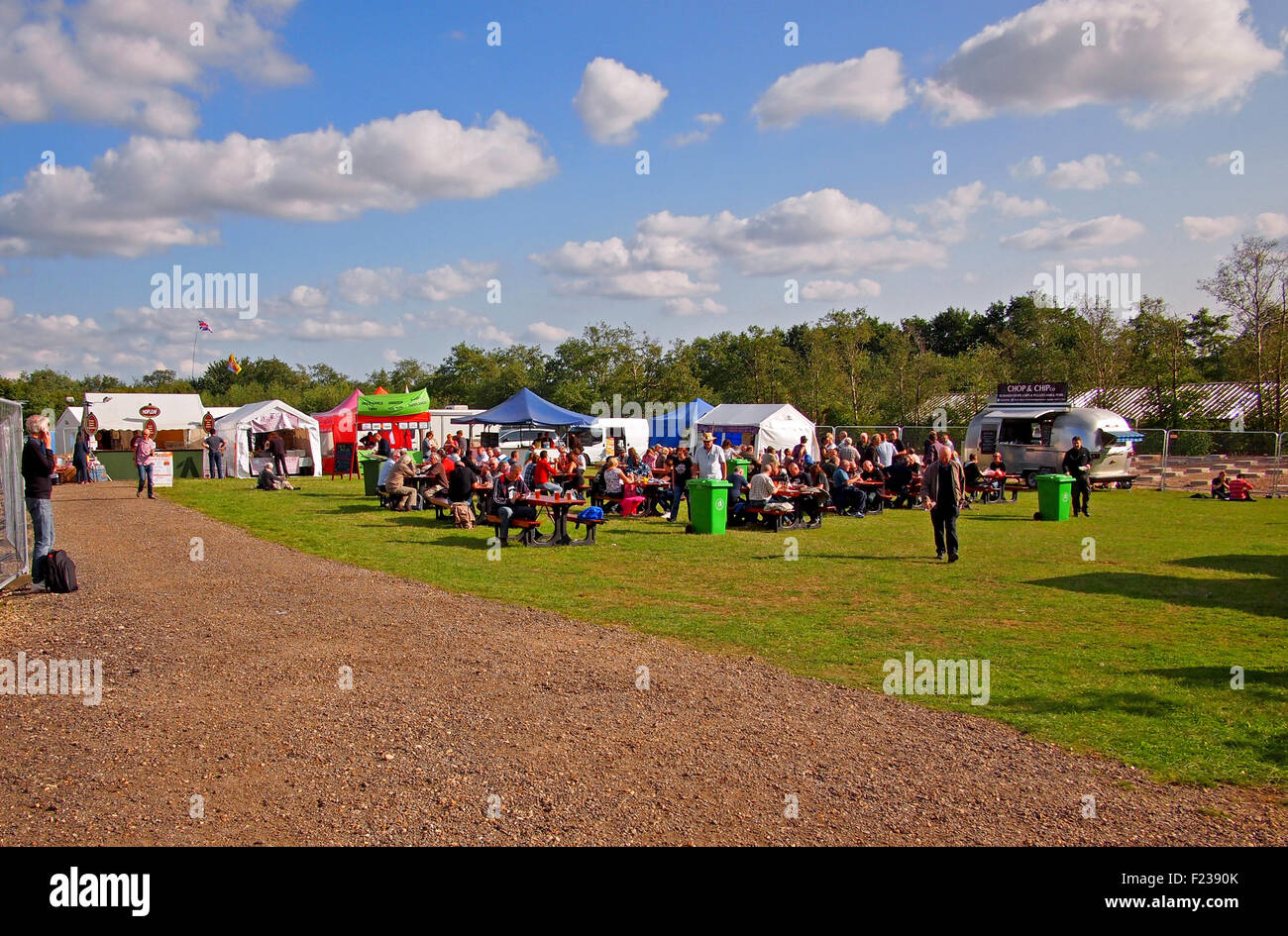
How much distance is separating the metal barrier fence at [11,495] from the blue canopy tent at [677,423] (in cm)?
2423

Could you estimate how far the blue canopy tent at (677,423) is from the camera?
33.9 m

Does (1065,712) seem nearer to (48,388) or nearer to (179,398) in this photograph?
(179,398)

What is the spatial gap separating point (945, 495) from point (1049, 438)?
1775 centimetres

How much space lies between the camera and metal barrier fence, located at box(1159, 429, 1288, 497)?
1053 inches

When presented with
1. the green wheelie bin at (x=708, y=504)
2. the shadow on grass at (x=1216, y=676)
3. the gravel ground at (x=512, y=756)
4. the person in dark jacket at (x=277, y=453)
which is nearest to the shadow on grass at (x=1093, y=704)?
the gravel ground at (x=512, y=756)

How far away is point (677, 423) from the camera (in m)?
34.5

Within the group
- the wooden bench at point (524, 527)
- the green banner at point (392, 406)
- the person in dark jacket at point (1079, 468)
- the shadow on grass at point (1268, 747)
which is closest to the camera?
the shadow on grass at point (1268, 747)

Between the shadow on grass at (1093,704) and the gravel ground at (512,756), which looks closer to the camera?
the gravel ground at (512,756)

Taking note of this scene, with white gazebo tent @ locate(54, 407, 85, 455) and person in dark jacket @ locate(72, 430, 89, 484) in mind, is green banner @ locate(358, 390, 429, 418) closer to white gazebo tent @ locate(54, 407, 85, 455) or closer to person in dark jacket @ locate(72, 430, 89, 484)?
person in dark jacket @ locate(72, 430, 89, 484)

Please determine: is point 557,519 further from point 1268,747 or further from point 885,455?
point 885,455

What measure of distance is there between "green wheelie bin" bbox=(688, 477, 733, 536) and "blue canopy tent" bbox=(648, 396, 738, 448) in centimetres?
1766

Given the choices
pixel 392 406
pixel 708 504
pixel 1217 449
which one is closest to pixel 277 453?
Result: pixel 392 406

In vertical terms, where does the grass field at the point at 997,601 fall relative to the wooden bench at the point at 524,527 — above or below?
below

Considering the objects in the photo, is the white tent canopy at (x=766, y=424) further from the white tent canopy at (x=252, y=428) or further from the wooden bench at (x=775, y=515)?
the white tent canopy at (x=252, y=428)
